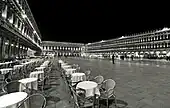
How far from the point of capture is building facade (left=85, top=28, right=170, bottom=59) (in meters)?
48.5

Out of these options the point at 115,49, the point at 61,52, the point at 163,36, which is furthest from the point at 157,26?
the point at 61,52

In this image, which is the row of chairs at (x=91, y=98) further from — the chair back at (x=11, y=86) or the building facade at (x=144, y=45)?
the building facade at (x=144, y=45)

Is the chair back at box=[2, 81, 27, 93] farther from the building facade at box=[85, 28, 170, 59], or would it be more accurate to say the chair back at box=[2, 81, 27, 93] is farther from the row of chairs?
the building facade at box=[85, 28, 170, 59]

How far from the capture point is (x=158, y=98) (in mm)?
3801

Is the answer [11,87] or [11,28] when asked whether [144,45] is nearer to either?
[11,28]

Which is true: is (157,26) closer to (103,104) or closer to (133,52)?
(133,52)

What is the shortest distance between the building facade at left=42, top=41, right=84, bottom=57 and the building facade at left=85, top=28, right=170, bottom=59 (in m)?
33.0

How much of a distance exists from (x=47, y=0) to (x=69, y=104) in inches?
839

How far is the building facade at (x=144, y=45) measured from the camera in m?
48.5

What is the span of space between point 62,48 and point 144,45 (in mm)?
70875

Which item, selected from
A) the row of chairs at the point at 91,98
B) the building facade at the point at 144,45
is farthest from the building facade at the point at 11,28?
the building facade at the point at 144,45

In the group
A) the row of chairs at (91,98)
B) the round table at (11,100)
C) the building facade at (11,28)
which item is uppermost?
the building facade at (11,28)

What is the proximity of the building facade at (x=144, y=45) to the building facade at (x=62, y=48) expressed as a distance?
108 ft

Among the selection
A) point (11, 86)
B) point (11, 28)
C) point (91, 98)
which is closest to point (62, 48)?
point (11, 28)
